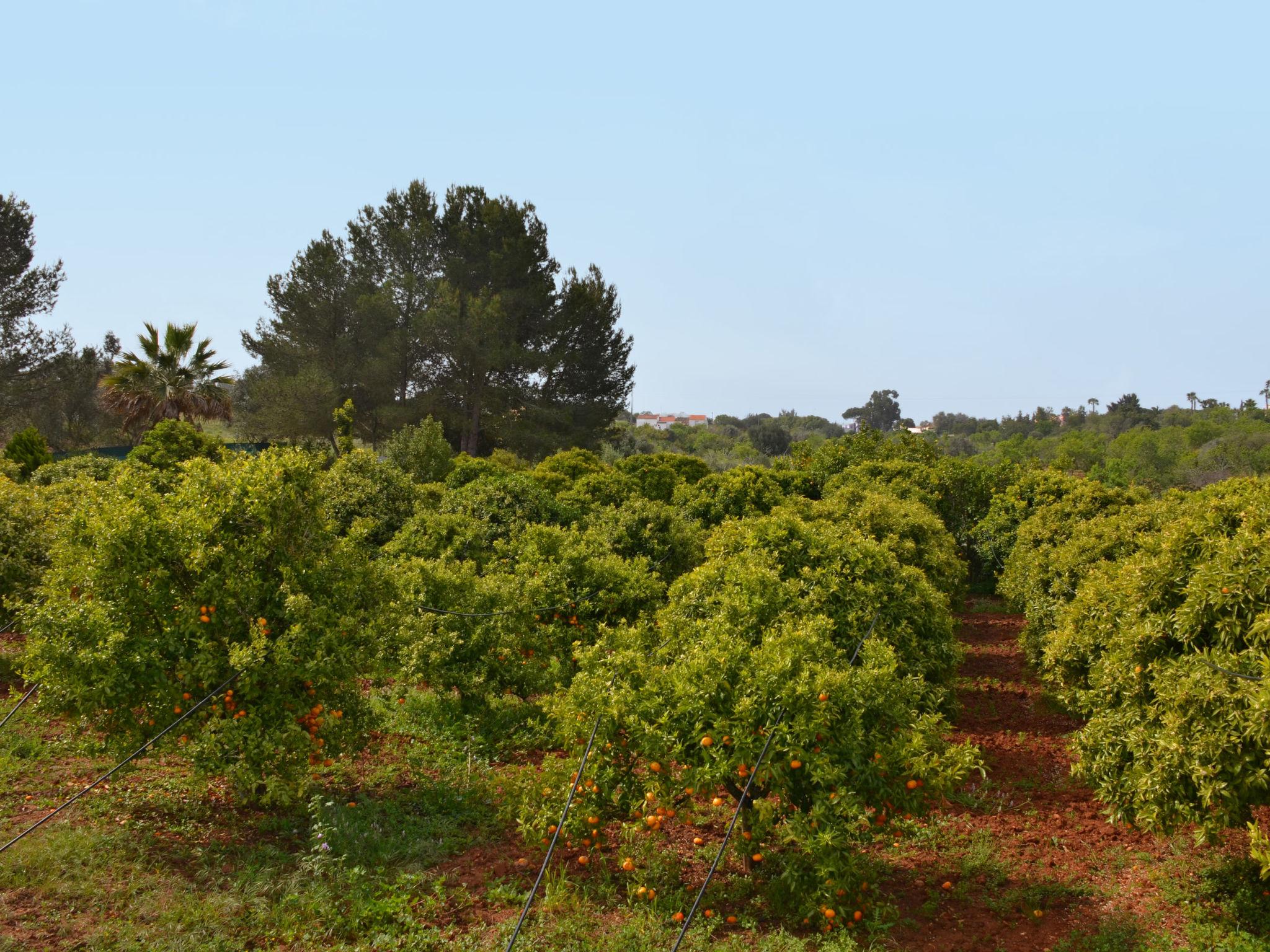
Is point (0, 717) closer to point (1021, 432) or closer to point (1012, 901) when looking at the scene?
point (1012, 901)

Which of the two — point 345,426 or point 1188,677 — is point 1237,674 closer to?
point 1188,677

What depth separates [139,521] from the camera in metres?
6.00

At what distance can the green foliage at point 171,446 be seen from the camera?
20.1m

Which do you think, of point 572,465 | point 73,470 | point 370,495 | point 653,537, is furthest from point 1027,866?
point 73,470

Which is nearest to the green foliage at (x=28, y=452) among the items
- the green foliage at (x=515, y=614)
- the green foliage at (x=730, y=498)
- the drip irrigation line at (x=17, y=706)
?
the drip irrigation line at (x=17, y=706)

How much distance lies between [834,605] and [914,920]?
2.78 metres

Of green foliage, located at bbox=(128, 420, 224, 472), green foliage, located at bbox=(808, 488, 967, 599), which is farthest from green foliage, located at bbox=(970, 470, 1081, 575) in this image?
green foliage, located at bbox=(128, 420, 224, 472)

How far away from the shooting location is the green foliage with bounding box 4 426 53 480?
2245 centimetres

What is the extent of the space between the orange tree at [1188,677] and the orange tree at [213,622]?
5481 mm

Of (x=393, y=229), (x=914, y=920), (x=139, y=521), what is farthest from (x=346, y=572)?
(x=393, y=229)

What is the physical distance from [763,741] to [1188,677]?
8.65 ft

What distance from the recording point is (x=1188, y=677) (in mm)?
4977

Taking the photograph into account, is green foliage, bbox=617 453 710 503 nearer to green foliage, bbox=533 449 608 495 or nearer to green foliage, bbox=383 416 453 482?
green foliage, bbox=533 449 608 495

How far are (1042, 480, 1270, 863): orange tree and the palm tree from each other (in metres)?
26.4
